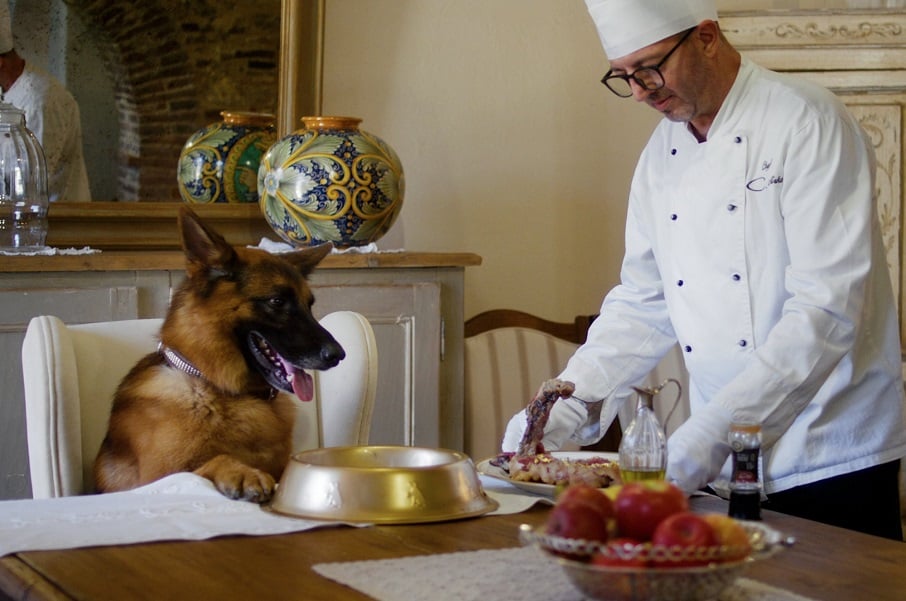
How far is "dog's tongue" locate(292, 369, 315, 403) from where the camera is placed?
1.96 meters

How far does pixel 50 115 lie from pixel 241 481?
1.82 meters

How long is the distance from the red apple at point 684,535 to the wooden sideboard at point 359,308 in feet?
6.68

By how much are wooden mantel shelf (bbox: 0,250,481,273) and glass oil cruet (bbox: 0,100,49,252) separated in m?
0.15

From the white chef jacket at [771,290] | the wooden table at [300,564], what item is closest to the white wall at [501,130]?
the white chef jacket at [771,290]

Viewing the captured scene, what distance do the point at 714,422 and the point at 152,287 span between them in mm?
1521

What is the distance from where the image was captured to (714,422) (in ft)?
6.00

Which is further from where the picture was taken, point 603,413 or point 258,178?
point 258,178

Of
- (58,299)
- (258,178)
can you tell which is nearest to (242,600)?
(58,299)

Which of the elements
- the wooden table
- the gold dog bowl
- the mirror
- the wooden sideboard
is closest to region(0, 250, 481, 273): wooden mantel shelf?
the wooden sideboard

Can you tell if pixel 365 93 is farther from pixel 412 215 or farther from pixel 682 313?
pixel 682 313

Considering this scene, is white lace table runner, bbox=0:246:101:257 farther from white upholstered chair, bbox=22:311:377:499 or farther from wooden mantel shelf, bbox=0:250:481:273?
white upholstered chair, bbox=22:311:377:499

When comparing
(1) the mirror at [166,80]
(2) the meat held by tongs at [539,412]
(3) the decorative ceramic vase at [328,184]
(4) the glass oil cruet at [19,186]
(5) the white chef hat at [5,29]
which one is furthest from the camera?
(1) the mirror at [166,80]

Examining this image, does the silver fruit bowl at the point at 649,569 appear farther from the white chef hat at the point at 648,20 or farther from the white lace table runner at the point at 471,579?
the white chef hat at the point at 648,20

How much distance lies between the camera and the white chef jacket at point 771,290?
6.44ft
